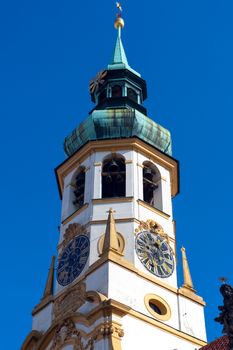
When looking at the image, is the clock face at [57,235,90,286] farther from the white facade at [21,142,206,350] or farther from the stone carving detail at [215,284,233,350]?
the stone carving detail at [215,284,233,350]

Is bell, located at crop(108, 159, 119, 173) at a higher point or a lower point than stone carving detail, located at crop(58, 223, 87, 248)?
higher

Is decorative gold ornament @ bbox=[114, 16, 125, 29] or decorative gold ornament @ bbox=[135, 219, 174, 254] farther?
decorative gold ornament @ bbox=[114, 16, 125, 29]

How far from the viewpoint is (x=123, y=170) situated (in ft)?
88.9

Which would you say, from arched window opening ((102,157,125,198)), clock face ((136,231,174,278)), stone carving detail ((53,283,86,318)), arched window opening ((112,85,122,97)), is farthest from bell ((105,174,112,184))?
arched window opening ((112,85,122,97))

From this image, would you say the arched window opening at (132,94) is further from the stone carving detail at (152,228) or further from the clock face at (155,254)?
the clock face at (155,254)

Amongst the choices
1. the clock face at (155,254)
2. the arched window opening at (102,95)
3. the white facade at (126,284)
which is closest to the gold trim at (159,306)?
the white facade at (126,284)

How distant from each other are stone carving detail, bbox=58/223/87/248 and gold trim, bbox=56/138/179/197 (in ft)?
9.98

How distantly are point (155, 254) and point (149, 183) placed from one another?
3.41m

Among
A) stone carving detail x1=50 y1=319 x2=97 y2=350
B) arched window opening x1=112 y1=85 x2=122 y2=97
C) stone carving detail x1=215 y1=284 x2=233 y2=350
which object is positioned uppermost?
arched window opening x1=112 y1=85 x2=122 y2=97

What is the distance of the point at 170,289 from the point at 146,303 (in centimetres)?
140

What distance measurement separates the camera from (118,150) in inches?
1083

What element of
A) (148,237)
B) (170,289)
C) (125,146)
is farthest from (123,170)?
(170,289)

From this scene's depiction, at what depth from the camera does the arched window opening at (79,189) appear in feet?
90.1

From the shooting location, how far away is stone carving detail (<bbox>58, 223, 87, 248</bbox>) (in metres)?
25.6
